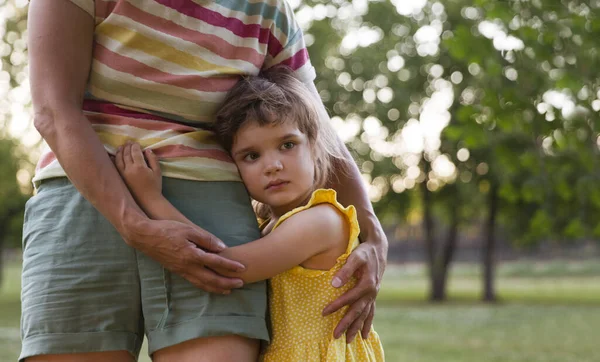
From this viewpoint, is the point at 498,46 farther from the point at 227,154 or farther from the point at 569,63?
the point at 227,154

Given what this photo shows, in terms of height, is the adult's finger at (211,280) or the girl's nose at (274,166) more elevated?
the girl's nose at (274,166)

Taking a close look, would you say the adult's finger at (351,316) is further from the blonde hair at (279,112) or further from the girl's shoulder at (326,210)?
the blonde hair at (279,112)

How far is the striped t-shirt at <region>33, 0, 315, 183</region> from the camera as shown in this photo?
75.1 inches

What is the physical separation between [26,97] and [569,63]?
18.1 meters

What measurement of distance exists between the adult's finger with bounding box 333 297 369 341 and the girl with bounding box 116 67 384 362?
3 centimetres

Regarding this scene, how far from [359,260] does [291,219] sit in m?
0.21

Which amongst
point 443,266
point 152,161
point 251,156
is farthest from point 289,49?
point 443,266

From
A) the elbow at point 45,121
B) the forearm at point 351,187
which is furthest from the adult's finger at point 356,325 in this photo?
the elbow at point 45,121

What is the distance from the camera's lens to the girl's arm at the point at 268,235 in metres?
1.85

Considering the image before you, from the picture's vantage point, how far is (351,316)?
2.07m

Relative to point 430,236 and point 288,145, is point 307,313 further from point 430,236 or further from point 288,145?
point 430,236

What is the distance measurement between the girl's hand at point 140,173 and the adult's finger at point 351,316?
1.86 feet

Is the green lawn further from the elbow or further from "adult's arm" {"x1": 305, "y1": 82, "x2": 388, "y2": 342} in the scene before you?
the elbow

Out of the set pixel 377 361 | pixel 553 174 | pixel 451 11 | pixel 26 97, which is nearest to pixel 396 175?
pixel 451 11
